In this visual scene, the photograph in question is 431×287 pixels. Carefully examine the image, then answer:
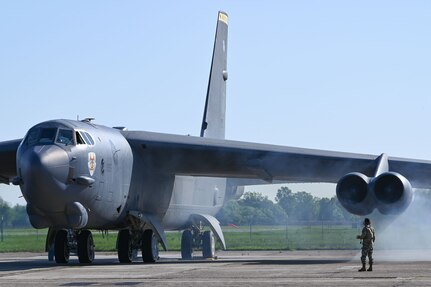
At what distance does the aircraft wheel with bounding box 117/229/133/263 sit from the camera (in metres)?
27.8

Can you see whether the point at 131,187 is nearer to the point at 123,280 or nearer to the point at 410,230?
the point at 123,280

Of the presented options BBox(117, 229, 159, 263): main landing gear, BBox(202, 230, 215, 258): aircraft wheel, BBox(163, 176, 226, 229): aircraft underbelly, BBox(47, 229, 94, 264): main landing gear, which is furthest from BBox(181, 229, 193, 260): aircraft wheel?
BBox(47, 229, 94, 264): main landing gear

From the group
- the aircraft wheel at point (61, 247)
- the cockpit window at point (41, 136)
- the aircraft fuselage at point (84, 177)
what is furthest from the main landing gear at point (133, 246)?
the cockpit window at point (41, 136)

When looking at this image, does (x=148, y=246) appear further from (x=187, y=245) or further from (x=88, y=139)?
(x=187, y=245)

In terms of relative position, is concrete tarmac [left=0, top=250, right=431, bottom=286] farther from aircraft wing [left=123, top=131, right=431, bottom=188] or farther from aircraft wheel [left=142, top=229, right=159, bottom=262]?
aircraft wing [left=123, top=131, right=431, bottom=188]

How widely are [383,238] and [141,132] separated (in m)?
10.4

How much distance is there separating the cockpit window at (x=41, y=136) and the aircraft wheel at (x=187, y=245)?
9515 mm

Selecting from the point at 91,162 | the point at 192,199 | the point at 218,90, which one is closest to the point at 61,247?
the point at 91,162

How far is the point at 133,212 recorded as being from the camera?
28.0 m

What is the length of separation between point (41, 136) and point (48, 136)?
16cm

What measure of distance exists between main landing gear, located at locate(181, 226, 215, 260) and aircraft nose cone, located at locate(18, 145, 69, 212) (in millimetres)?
9353

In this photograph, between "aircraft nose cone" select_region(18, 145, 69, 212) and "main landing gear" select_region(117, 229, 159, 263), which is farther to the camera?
"main landing gear" select_region(117, 229, 159, 263)

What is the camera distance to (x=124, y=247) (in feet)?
91.4

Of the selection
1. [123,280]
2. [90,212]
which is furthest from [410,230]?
[123,280]
